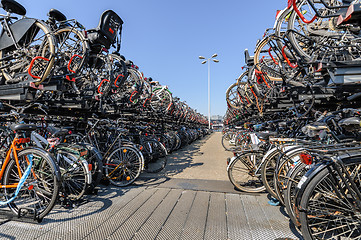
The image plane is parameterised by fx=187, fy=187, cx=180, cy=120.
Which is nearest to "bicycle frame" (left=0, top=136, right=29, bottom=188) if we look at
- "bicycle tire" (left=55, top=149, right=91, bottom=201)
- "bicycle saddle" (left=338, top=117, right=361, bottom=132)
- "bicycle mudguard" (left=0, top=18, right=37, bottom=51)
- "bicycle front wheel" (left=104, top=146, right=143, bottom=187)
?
"bicycle tire" (left=55, top=149, right=91, bottom=201)

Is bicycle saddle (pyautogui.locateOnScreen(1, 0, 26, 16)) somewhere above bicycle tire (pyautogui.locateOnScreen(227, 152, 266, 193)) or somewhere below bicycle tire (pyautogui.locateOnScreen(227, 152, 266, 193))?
above

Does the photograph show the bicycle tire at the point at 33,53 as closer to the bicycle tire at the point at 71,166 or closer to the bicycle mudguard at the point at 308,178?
the bicycle tire at the point at 71,166

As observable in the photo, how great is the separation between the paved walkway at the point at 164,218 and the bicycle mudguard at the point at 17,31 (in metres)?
3.00

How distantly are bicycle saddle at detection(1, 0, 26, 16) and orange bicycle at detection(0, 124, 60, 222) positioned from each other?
2.39m

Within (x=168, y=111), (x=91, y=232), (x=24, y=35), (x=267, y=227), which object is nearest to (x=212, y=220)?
(x=267, y=227)

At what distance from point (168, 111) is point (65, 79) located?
6.67 metres

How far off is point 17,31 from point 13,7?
39 cm

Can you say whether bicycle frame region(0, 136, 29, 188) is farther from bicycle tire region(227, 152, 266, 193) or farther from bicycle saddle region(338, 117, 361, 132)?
bicycle saddle region(338, 117, 361, 132)

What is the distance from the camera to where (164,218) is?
93.5 inches

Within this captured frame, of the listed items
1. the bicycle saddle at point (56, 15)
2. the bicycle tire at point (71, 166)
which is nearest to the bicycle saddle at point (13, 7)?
the bicycle saddle at point (56, 15)

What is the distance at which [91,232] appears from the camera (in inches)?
81.7

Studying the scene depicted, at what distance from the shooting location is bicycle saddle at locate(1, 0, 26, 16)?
3.17 m

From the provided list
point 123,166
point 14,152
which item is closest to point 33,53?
point 14,152

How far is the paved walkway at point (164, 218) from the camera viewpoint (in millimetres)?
2033
